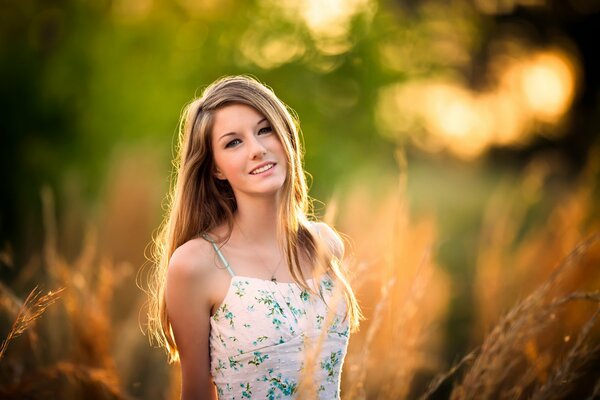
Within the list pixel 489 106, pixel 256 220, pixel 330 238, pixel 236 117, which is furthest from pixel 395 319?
pixel 489 106

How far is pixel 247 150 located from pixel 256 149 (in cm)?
4

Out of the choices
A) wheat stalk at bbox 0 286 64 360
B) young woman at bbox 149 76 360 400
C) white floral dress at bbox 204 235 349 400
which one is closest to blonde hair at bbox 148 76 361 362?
young woman at bbox 149 76 360 400

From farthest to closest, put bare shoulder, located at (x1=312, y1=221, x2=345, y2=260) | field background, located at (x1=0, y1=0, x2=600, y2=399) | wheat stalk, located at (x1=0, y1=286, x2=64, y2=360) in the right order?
field background, located at (x1=0, y1=0, x2=600, y2=399) < bare shoulder, located at (x1=312, y1=221, x2=345, y2=260) < wheat stalk, located at (x1=0, y1=286, x2=64, y2=360)

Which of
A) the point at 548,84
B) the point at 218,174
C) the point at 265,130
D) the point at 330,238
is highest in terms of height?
the point at 265,130

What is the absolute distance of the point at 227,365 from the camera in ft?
5.80

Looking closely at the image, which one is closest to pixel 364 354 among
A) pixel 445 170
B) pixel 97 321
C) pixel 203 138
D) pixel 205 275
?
pixel 205 275

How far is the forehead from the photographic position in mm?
1846

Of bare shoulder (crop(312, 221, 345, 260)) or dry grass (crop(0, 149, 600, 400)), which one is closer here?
dry grass (crop(0, 149, 600, 400))

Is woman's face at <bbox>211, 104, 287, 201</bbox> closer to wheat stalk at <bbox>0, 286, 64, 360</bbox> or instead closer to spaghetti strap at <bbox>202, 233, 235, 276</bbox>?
spaghetti strap at <bbox>202, 233, 235, 276</bbox>

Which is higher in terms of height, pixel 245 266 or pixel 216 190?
pixel 216 190

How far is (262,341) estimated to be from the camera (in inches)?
68.3

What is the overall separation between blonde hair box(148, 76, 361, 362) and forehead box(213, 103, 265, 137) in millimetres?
13

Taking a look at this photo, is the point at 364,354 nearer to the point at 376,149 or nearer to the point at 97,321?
the point at 97,321

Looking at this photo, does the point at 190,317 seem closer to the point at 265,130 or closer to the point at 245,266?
the point at 245,266
